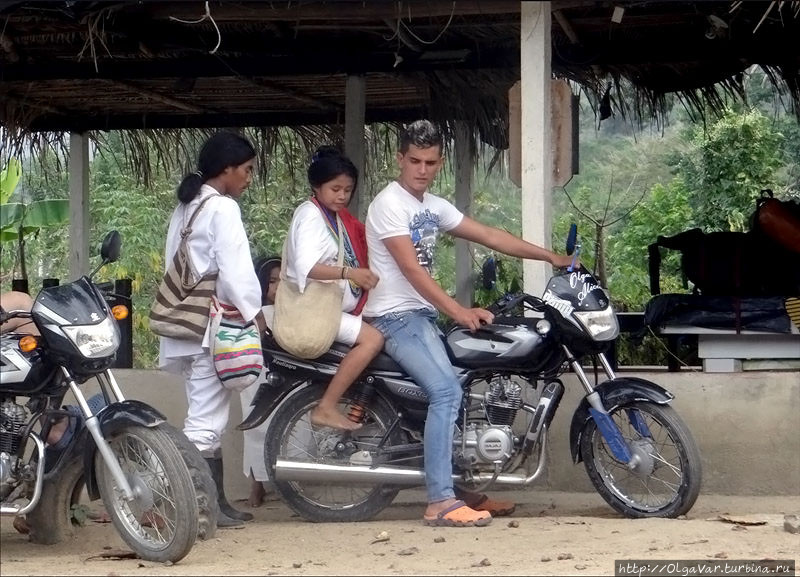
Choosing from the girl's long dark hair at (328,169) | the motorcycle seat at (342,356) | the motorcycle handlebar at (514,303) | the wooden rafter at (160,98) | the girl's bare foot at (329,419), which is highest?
the wooden rafter at (160,98)

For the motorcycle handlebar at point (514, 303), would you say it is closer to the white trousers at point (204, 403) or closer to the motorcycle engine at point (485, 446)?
the motorcycle engine at point (485, 446)

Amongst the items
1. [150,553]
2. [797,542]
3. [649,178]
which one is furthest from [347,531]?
[649,178]

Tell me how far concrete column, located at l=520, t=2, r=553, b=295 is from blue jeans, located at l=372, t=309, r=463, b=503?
909 mm

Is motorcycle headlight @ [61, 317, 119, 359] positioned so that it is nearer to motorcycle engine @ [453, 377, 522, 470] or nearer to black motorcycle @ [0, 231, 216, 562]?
black motorcycle @ [0, 231, 216, 562]

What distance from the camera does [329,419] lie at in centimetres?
562

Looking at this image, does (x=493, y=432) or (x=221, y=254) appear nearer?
(x=221, y=254)

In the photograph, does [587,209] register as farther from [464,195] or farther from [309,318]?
[309,318]

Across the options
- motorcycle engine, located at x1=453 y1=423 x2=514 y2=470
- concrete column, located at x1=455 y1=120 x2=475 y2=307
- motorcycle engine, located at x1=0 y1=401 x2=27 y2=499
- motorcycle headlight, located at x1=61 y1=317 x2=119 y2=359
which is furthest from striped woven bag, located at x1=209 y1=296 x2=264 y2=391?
concrete column, located at x1=455 y1=120 x2=475 y2=307

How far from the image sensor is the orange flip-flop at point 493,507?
5934 millimetres

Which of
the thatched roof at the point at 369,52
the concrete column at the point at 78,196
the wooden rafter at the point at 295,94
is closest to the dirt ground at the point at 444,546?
the thatched roof at the point at 369,52

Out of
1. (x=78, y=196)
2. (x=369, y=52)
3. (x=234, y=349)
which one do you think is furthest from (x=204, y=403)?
(x=78, y=196)

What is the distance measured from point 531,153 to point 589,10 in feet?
4.02

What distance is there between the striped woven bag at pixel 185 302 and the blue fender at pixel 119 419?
690mm

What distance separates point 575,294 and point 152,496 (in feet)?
6.94
